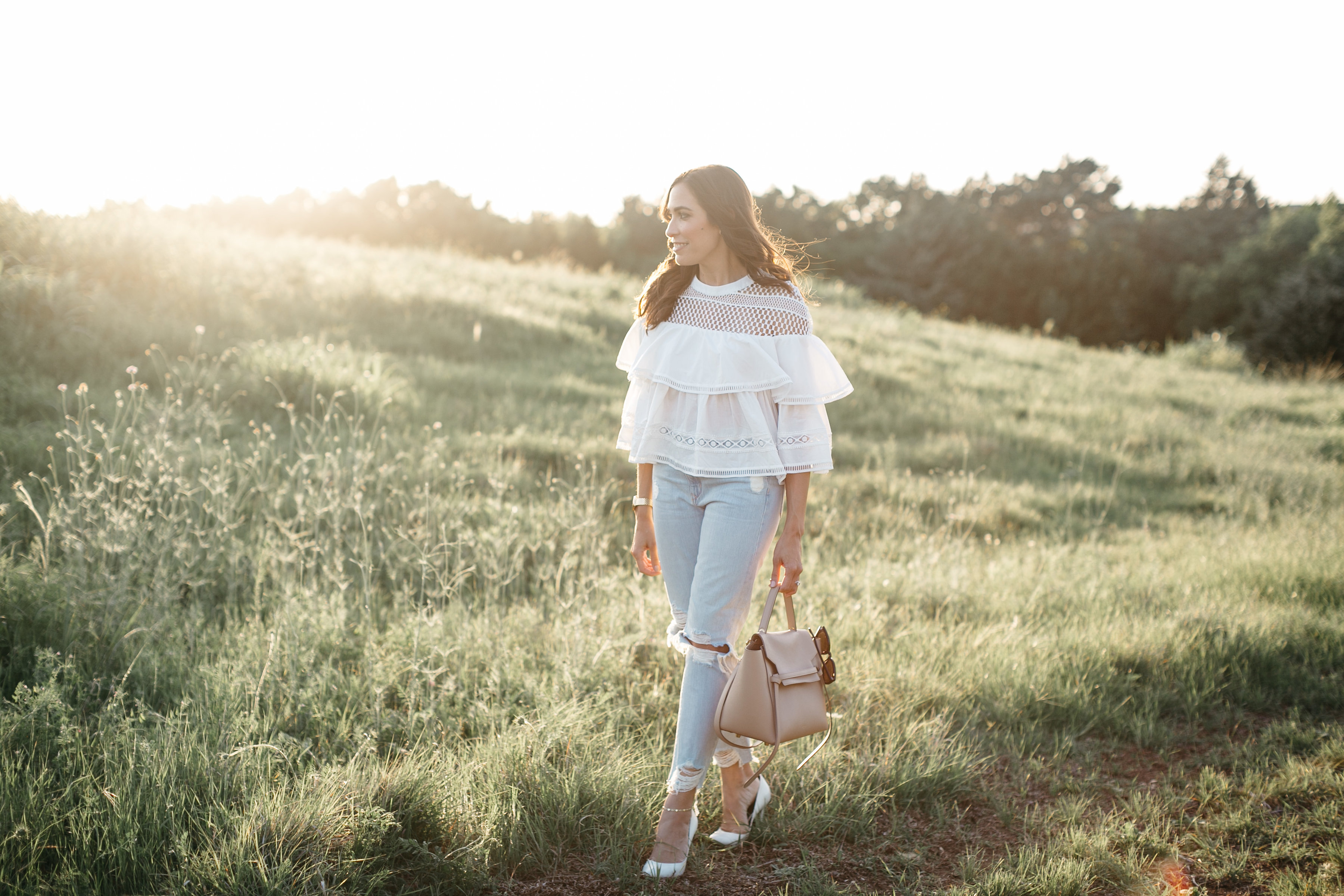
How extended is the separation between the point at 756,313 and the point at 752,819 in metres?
1.89

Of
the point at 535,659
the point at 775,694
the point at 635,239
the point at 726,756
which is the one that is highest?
the point at 635,239

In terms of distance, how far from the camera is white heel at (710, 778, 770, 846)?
2.89 meters

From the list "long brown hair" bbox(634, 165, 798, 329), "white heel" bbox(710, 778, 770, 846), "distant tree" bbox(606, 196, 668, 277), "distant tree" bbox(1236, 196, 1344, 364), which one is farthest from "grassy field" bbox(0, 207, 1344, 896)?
"distant tree" bbox(606, 196, 668, 277)

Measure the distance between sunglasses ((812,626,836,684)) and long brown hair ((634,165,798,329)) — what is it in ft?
4.06

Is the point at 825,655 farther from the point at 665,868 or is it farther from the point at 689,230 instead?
the point at 689,230

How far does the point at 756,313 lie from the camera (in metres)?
2.87

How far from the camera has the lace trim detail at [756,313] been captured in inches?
112

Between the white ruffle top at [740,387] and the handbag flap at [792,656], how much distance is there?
544mm

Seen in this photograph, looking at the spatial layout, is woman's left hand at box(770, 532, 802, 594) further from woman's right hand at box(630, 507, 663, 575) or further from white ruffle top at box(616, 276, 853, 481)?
woman's right hand at box(630, 507, 663, 575)

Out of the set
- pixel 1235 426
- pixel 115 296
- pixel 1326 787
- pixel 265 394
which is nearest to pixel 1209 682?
pixel 1326 787

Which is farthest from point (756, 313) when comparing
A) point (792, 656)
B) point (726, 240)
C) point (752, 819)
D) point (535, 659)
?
point (535, 659)

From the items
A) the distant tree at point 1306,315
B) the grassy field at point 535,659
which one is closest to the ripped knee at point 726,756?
the grassy field at point 535,659

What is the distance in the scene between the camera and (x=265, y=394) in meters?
7.90

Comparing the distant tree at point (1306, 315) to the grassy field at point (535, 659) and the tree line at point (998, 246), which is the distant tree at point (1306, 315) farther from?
the grassy field at point (535, 659)
